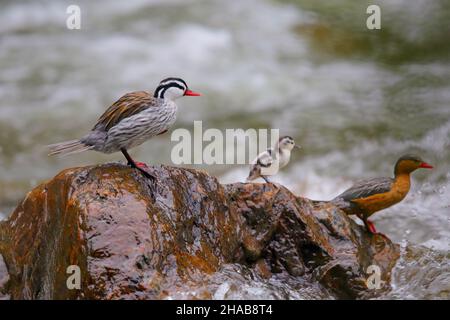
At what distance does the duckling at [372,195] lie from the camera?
7.13 meters

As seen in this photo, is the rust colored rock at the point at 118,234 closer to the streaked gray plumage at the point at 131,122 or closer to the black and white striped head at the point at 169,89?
the streaked gray plumage at the point at 131,122

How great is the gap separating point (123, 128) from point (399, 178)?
3.12m

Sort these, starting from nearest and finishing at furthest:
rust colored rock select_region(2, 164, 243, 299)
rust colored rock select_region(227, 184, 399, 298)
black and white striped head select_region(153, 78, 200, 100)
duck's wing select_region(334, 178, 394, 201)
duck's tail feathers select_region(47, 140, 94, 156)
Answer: rust colored rock select_region(2, 164, 243, 299) → duck's tail feathers select_region(47, 140, 94, 156) → black and white striped head select_region(153, 78, 200, 100) → rust colored rock select_region(227, 184, 399, 298) → duck's wing select_region(334, 178, 394, 201)

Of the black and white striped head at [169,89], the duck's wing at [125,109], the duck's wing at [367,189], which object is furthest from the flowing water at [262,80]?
the duck's wing at [125,109]

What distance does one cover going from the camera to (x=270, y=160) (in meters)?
7.55

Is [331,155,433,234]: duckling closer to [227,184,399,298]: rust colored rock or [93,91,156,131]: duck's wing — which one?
[227,184,399,298]: rust colored rock

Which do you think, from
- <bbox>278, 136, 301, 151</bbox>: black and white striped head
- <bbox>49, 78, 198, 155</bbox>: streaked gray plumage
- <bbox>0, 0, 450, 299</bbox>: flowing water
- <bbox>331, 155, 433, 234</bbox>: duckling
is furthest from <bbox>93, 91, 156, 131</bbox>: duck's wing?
<bbox>0, 0, 450, 299</bbox>: flowing water

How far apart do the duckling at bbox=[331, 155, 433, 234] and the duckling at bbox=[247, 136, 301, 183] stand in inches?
32.4

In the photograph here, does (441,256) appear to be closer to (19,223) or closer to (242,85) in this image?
(19,223)

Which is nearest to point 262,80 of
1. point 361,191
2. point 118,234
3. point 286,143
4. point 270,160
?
point 286,143

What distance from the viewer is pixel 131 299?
486 cm

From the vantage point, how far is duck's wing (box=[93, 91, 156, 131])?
19.2ft

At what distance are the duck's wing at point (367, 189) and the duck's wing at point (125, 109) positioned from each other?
7.92ft

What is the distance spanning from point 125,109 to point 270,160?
2203 mm
